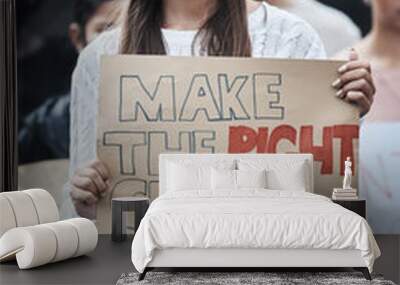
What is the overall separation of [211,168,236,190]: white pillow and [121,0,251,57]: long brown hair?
1.39 m

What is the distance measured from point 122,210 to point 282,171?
5.05 ft

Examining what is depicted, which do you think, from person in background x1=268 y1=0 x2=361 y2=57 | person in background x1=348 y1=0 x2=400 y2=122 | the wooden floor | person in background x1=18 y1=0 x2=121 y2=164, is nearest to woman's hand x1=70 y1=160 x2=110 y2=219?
person in background x1=18 y1=0 x2=121 y2=164

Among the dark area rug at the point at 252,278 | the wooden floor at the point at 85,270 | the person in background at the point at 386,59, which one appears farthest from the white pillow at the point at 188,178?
the person in background at the point at 386,59

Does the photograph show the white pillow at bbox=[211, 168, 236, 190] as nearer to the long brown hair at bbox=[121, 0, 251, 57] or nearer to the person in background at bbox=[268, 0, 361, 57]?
the long brown hair at bbox=[121, 0, 251, 57]

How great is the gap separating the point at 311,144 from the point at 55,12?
299 cm

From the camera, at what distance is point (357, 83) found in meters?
6.97

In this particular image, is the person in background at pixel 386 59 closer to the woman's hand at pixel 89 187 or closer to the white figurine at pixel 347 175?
the white figurine at pixel 347 175

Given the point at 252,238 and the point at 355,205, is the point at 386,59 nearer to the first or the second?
the point at 355,205

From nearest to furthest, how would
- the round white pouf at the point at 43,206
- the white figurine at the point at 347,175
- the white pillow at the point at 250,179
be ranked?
the round white pouf at the point at 43,206 < the white pillow at the point at 250,179 < the white figurine at the point at 347,175

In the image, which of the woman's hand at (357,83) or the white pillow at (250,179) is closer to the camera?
the white pillow at (250,179)

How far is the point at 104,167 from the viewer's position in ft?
22.8

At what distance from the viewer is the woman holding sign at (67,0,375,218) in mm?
6980

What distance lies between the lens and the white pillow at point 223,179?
243 inches

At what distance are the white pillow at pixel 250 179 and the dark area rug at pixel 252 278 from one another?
1.40m
